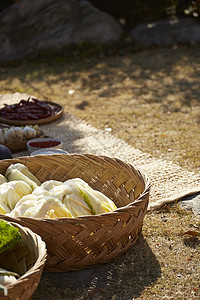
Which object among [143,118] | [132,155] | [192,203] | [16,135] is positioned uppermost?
[16,135]

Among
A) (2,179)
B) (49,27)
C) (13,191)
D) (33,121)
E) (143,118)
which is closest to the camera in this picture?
(13,191)

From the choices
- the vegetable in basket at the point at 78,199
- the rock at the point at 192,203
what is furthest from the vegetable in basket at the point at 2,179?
the rock at the point at 192,203

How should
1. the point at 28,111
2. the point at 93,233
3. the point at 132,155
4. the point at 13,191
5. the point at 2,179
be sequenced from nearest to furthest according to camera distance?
the point at 93,233
the point at 13,191
the point at 2,179
the point at 132,155
the point at 28,111

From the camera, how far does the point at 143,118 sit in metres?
5.09

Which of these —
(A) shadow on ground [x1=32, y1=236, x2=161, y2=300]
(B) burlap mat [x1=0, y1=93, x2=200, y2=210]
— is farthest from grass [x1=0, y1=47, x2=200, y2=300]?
(B) burlap mat [x1=0, y1=93, x2=200, y2=210]

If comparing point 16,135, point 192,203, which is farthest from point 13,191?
point 16,135

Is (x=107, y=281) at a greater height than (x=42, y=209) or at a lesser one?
lesser

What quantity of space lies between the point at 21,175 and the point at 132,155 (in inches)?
60.2

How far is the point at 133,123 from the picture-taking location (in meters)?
4.94

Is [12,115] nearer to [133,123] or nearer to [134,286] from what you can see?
[133,123]

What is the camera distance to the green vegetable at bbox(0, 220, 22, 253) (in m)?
1.92

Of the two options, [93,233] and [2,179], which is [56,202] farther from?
[2,179]

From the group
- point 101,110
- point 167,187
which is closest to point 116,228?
point 167,187

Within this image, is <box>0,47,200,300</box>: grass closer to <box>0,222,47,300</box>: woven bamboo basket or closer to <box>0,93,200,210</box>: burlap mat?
<box>0,93,200,210</box>: burlap mat
